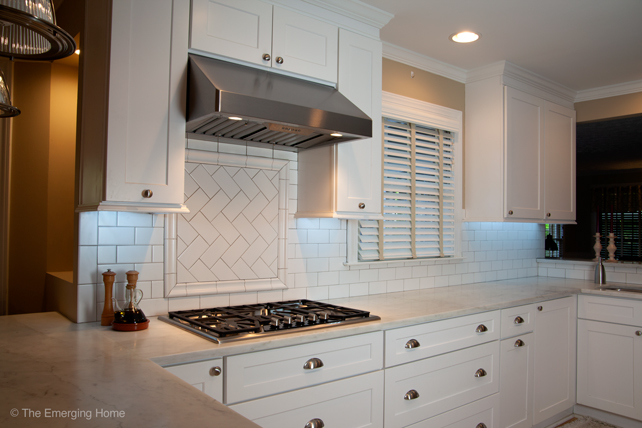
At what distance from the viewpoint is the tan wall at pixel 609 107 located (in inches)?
154

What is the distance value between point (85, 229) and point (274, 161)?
3.44ft

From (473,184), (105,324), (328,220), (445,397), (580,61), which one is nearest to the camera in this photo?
(105,324)

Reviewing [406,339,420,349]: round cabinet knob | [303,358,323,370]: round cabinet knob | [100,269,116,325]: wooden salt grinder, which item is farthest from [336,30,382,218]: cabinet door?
[100,269,116,325]: wooden salt grinder

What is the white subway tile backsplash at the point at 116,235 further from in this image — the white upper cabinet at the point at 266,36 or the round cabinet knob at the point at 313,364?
the round cabinet knob at the point at 313,364

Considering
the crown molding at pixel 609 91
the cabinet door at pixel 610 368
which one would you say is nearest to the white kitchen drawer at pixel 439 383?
the cabinet door at pixel 610 368

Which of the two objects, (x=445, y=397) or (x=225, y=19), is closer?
(x=225, y=19)

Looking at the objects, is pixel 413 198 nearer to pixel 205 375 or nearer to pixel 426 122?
pixel 426 122

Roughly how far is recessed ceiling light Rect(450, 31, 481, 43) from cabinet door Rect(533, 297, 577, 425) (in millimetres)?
1874

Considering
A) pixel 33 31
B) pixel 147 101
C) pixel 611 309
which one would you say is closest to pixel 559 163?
pixel 611 309

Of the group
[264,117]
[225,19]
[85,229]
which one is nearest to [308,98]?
[264,117]

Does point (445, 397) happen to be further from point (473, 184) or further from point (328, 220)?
point (473, 184)

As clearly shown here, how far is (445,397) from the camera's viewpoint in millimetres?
2533

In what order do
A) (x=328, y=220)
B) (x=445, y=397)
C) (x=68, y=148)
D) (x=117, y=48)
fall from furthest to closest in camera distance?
1. (x=328, y=220)
2. (x=68, y=148)
3. (x=445, y=397)
4. (x=117, y=48)

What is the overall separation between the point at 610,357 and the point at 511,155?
5.48ft
